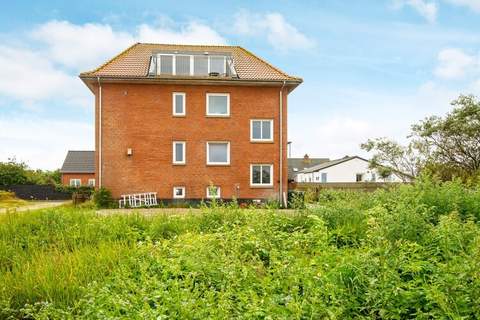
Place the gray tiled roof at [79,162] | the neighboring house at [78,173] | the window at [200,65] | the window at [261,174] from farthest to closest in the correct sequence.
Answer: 1. the gray tiled roof at [79,162]
2. the neighboring house at [78,173]
3. the window at [200,65]
4. the window at [261,174]

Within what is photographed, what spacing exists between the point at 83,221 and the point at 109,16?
5431 millimetres

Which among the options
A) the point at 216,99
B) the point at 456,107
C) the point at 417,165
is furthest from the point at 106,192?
the point at 456,107

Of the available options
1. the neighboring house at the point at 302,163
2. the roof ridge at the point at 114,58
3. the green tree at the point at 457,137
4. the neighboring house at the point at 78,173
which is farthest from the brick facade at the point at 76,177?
the green tree at the point at 457,137

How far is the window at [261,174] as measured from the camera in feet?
73.2

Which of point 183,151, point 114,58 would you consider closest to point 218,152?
point 183,151

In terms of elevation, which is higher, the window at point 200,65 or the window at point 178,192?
the window at point 200,65

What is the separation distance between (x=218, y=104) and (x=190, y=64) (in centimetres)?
255

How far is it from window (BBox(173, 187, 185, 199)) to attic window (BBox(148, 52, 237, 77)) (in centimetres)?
581

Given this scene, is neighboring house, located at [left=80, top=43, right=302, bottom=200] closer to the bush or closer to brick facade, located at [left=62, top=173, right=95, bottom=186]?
the bush

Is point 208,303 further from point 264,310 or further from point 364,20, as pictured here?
point 364,20

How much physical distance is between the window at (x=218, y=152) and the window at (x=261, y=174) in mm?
1424

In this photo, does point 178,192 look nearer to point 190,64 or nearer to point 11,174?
point 190,64

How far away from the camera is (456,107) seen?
2809cm

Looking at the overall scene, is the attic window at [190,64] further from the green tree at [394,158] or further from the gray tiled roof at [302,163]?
the gray tiled roof at [302,163]
